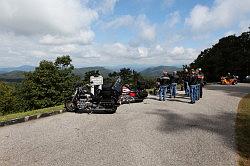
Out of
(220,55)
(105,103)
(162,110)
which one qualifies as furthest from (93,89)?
(220,55)

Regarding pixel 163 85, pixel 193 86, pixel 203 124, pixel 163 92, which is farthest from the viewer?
pixel 163 85

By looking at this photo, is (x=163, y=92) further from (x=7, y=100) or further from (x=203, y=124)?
(x=7, y=100)

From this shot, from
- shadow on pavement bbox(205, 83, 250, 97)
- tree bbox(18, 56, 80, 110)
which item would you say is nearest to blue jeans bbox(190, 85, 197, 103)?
shadow on pavement bbox(205, 83, 250, 97)

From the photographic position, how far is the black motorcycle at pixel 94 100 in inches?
551

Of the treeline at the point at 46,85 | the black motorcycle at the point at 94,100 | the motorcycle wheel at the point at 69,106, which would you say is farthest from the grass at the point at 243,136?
the treeline at the point at 46,85

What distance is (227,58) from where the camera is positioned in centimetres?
5153

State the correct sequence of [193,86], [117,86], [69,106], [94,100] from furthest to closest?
[193,86] < [117,86] < [69,106] < [94,100]

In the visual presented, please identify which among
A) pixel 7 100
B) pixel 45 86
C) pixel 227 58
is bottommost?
pixel 7 100

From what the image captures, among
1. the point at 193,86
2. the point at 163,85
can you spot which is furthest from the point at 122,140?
the point at 163,85

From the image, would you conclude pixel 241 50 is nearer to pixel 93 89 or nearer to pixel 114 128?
pixel 93 89

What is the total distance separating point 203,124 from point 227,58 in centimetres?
4267

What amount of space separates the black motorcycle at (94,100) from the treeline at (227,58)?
3611 centimetres

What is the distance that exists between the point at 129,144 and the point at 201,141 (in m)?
2.00

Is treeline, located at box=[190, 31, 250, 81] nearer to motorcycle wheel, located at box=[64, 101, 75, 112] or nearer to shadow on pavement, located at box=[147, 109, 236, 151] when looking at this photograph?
shadow on pavement, located at box=[147, 109, 236, 151]
